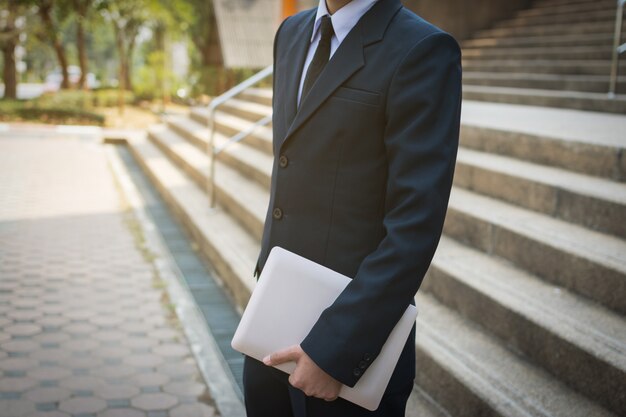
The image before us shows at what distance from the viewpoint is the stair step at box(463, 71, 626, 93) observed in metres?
6.59

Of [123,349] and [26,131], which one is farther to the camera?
[26,131]

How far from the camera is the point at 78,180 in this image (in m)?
10.0

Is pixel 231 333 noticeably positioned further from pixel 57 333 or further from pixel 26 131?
pixel 26 131

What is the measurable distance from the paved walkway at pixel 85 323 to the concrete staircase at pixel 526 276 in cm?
81

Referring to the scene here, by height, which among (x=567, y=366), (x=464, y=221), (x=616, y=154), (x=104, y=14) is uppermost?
(x=104, y=14)

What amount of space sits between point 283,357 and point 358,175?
48 cm

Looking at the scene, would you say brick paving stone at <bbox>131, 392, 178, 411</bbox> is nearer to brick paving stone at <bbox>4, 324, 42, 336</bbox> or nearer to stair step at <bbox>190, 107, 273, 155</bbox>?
brick paving stone at <bbox>4, 324, 42, 336</bbox>

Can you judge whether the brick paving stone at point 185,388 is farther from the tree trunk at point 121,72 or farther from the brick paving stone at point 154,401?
the tree trunk at point 121,72

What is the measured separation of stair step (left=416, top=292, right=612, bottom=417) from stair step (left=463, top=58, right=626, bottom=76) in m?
4.66

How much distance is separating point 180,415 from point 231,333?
3.64ft

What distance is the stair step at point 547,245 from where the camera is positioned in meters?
3.05

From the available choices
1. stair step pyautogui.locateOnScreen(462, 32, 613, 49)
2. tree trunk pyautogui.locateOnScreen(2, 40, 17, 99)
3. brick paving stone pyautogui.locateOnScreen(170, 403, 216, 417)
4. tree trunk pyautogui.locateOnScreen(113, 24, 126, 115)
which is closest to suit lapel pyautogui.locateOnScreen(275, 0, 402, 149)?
brick paving stone pyautogui.locateOnScreen(170, 403, 216, 417)

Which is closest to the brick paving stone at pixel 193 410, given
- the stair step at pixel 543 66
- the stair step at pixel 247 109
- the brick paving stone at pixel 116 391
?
the brick paving stone at pixel 116 391

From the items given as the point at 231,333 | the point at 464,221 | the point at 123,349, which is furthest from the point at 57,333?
the point at 464,221
